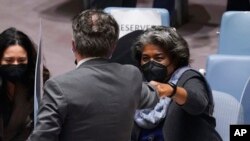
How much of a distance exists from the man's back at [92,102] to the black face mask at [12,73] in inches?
31.7

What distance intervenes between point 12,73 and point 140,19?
962 millimetres

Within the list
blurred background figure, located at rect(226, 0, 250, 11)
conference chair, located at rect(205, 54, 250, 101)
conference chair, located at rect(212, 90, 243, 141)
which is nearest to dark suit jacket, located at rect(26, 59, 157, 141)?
conference chair, located at rect(212, 90, 243, 141)

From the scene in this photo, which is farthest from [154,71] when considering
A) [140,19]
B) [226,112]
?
[140,19]

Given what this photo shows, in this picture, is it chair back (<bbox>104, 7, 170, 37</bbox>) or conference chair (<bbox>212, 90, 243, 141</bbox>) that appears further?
chair back (<bbox>104, 7, 170, 37</bbox>)

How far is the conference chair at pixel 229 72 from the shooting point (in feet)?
8.06

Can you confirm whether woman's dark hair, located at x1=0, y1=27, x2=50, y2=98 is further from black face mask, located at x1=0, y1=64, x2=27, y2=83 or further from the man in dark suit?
the man in dark suit

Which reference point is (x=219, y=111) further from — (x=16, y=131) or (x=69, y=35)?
(x=69, y=35)

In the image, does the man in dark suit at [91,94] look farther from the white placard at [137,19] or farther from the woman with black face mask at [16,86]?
the white placard at [137,19]

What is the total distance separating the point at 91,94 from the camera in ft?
4.96

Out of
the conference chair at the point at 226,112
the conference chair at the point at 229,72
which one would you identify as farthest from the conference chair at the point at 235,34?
the conference chair at the point at 226,112

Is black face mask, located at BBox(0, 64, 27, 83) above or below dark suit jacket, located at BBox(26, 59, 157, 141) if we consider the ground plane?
below

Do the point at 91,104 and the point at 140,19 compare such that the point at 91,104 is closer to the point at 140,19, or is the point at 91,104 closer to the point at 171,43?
the point at 171,43

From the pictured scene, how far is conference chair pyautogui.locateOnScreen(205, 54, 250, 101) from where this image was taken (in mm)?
2457

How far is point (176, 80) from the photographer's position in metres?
1.90
